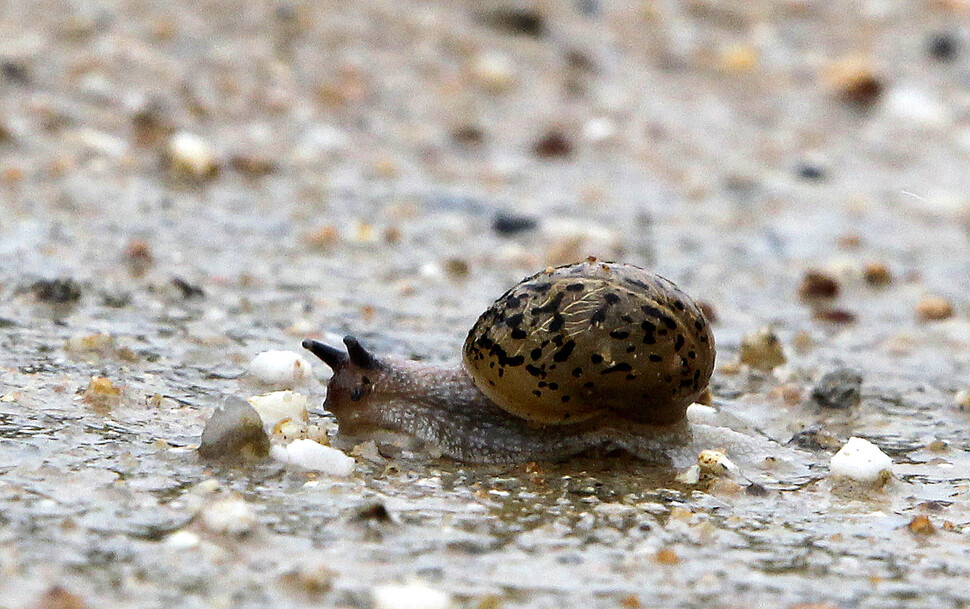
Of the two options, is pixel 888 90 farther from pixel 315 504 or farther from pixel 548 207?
pixel 315 504

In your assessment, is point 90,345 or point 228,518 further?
point 90,345

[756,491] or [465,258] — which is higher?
[465,258]

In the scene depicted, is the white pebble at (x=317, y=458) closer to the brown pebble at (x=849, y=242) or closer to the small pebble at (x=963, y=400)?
the small pebble at (x=963, y=400)

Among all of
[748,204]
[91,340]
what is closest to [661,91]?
[748,204]

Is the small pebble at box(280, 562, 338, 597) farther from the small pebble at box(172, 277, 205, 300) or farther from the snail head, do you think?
the small pebble at box(172, 277, 205, 300)

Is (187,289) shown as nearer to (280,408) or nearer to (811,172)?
(280,408)

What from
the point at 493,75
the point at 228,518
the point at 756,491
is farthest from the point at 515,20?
the point at 228,518
